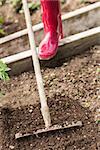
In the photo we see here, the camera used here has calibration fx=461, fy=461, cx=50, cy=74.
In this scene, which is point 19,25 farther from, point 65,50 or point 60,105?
point 60,105

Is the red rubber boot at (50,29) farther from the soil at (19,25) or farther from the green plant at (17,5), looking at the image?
the green plant at (17,5)

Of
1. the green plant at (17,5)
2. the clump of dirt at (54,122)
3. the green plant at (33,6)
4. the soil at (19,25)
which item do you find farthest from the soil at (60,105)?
the green plant at (17,5)

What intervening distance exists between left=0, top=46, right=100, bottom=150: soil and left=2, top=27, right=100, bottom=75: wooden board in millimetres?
45

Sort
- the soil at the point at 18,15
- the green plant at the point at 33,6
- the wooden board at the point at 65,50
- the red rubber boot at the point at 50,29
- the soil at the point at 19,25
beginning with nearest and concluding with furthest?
1. the red rubber boot at the point at 50,29
2. the wooden board at the point at 65,50
3. the soil at the point at 19,25
4. the soil at the point at 18,15
5. the green plant at the point at 33,6

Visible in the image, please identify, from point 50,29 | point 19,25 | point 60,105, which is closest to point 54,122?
point 60,105

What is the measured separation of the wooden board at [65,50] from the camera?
142 inches

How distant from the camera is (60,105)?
331cm

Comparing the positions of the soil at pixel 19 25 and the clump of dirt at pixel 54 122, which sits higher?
the soil at pixel 19 25

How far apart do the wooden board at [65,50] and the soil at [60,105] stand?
45mm

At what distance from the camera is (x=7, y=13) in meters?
4.61

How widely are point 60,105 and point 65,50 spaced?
0.58m

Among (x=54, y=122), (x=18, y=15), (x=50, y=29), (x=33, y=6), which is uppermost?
(x=50, y=29)

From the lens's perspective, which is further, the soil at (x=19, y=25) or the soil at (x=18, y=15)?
the soil at (x=18, y=15)

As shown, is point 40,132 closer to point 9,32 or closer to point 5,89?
point 5,89
